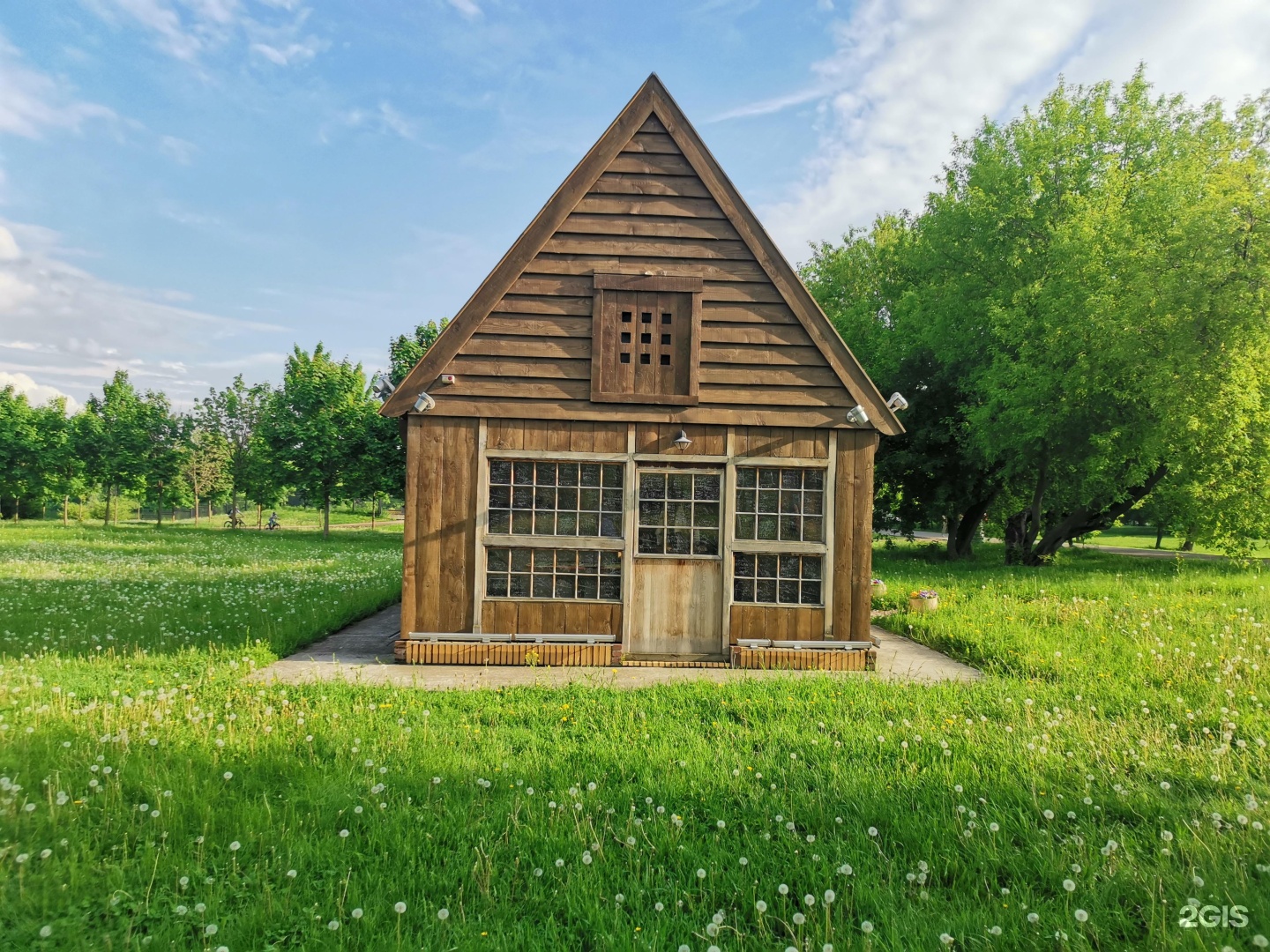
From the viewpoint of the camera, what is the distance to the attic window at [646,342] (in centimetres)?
816

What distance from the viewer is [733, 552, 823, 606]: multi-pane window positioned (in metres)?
8.28

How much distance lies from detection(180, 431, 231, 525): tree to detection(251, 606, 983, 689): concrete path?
39757mm

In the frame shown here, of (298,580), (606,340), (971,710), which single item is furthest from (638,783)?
(298,580)

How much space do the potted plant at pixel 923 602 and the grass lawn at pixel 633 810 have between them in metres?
3.86

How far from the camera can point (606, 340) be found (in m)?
8.21

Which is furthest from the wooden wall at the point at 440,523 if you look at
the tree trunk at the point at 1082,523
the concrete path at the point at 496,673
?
the tree trunk at the point at 1082,523

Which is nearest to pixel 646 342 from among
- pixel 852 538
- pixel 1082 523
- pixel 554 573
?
pixel 554 573

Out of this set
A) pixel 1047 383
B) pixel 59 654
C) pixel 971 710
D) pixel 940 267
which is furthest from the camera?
pixel 940 267

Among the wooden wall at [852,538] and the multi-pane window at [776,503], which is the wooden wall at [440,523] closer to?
the multi-pane window at [776,503]

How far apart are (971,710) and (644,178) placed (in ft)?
24.0

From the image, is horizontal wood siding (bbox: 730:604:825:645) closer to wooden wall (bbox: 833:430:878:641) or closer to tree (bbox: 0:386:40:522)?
wooden wall (bbox: 833:430:878:641)

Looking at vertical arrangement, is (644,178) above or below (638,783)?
above

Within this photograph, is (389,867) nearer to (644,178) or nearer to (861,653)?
(861,653)

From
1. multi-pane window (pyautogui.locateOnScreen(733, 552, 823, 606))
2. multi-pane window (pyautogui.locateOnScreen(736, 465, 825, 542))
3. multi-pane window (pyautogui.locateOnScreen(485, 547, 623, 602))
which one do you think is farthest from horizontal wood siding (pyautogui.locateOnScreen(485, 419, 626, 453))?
multi-pane window (pyautogui.locateOnScreen(733, 552, 823, 606))
